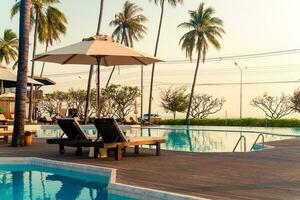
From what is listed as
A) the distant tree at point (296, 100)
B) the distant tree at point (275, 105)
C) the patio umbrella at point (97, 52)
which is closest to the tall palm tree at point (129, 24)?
the distant tree at point (275, 105)

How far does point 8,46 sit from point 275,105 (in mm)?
31155

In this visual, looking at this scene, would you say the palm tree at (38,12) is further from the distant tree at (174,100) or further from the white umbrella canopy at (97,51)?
the white umbrella canopy at (97,51)

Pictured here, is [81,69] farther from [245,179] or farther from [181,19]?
[245,179]

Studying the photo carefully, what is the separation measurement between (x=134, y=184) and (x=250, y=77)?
51.9 meters

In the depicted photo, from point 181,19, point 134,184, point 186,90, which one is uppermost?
point 181,19

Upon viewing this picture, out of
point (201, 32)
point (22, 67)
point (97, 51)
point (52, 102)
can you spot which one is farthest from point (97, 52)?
point (52, 102)

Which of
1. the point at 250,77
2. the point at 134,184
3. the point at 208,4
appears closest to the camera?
the point at 134,184

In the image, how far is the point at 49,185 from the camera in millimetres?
7273

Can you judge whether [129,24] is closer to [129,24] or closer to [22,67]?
[129,24]

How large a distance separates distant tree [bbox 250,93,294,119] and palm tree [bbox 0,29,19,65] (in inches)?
1128

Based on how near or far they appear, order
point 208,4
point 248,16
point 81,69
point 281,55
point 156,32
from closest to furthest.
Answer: point 248,16
point 156,32
point 208,4
point 281,55
point 81,69

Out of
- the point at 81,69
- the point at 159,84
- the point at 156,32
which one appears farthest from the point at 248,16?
the point at 81,69

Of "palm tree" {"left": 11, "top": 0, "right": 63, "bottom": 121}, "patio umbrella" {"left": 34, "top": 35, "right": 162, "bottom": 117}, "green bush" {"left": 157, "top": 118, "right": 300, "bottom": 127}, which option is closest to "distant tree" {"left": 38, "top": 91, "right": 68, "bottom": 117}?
"palm tree" {"left": 11, "top": 0, "right": 63, "bottom": 121}

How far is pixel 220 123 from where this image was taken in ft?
122
